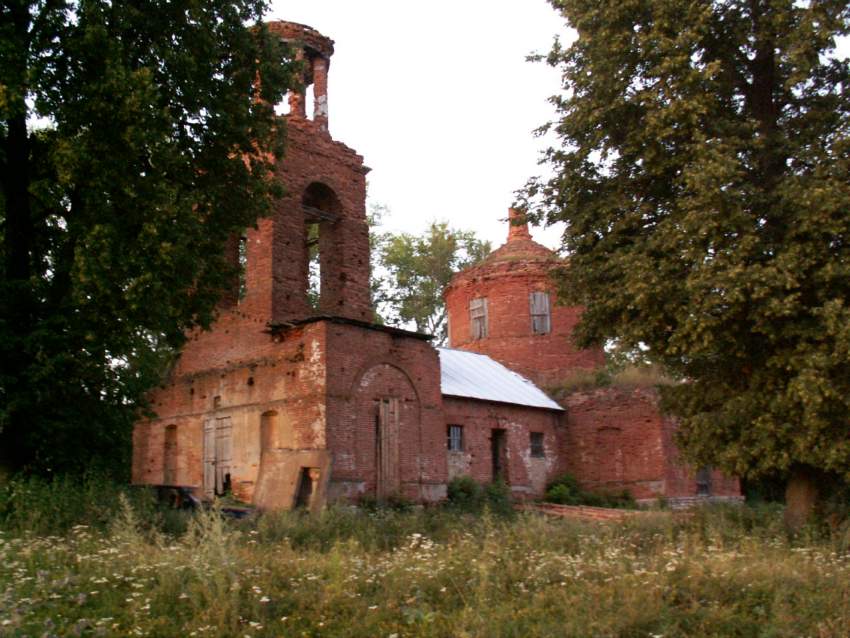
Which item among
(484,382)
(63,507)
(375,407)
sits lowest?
(63,507)

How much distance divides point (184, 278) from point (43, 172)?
293cm

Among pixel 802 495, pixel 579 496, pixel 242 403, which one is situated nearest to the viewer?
pixel 802 495

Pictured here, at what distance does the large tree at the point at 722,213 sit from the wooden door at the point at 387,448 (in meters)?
5.64

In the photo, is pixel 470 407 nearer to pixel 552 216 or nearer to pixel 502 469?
pixel 502 469

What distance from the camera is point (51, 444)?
14375 mm

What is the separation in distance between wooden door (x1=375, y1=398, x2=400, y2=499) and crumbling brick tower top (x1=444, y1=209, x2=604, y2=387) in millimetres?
12241

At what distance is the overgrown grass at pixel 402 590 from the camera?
25.7 feet

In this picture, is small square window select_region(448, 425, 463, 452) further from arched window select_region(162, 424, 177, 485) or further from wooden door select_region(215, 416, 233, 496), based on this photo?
arched window select_region(162, 424, 177, 485)

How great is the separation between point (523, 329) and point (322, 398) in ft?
50.5

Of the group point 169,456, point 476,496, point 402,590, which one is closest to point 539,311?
point 476,496

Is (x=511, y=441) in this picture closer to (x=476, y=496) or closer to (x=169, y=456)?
(x=476, y=496)

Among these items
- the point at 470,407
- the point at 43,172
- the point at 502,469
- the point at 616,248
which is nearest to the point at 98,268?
the point at 43,172

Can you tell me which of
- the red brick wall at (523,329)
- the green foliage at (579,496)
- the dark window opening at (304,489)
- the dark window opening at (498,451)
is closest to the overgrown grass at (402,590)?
the dark window opening at (304,489)

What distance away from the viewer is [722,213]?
43.8 ft
